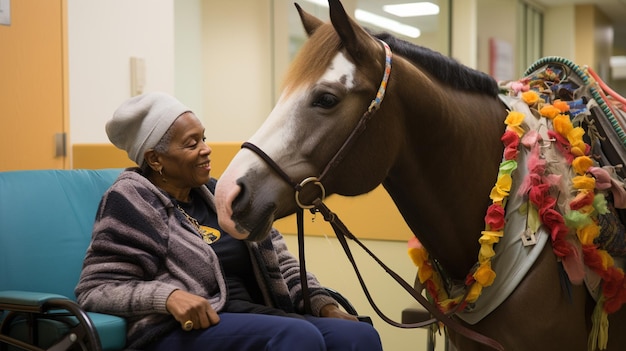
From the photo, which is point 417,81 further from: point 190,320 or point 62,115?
point 62,115

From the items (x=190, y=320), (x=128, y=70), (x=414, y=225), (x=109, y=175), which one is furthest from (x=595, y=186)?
(x=128, y=70)

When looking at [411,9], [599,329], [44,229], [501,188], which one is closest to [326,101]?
[501,188]

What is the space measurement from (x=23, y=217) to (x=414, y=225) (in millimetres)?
1216

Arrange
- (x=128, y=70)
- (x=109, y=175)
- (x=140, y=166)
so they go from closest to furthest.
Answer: (x=140, y=166) → (x=109, y=175) → (x=128, y=70)

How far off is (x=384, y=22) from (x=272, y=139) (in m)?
Answer: 5.81

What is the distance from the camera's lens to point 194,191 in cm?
199

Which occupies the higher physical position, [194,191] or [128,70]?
[128,70]

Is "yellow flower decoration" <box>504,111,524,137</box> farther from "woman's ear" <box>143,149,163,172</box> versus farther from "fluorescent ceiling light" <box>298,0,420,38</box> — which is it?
Answer: "fluorescent ceiling light" <box>298,0,420,38</box>

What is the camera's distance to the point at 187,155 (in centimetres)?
186

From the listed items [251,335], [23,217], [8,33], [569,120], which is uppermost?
[8,33]

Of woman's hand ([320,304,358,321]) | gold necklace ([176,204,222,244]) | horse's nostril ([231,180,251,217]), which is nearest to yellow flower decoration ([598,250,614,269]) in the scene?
woman's hand ([320,304,358,321])

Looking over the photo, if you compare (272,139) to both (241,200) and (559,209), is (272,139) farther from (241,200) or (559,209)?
(559,209)

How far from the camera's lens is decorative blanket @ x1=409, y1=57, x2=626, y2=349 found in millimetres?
1464

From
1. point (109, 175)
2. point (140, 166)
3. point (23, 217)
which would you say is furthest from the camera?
point (109, 175)
